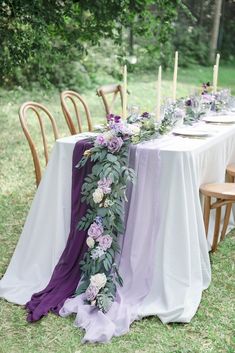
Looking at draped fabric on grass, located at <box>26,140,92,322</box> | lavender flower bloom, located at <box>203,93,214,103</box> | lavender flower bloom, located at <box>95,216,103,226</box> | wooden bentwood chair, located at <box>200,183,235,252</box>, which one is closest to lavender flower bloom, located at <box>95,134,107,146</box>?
draped fabric on grass, located at <box>26,140,92,322</box>

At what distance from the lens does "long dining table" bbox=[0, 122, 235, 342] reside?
274 cm

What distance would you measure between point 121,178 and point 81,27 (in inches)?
152

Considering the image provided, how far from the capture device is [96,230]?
2.71 metres

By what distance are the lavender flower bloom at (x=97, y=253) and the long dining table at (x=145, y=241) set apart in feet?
0.80

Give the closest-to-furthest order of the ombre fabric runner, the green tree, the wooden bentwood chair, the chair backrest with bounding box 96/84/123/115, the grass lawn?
the grass lawn
the ombre fabric runner
the wooden bentwood chair
the chair backrest with bounding box 96/84/123/115
the green tree

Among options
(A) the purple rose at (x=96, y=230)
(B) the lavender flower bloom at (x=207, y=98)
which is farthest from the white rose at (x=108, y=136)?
(B) the lavender flower bloom at (x=207, y=98)

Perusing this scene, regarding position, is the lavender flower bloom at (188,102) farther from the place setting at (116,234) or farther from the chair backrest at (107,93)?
the place setting at (116,234)

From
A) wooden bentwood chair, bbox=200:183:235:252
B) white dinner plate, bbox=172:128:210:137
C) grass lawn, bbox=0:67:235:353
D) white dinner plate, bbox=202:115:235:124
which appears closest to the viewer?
grass lawn, bbox=0:67:235:353

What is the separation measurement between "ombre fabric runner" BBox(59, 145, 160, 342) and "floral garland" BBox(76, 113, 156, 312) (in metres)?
0.08

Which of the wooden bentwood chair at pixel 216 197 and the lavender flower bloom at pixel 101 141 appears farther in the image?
the wooden bentwood chair at pixel 216 197

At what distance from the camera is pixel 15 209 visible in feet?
14.4

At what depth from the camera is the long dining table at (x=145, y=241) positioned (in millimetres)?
2736

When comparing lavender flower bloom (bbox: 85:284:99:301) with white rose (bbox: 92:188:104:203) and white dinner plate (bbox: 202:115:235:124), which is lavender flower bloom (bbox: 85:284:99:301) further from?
white dinner plate (bbox: 202:115:235:124)

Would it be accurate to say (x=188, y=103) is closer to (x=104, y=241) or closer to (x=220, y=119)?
(x=220, y=119)
